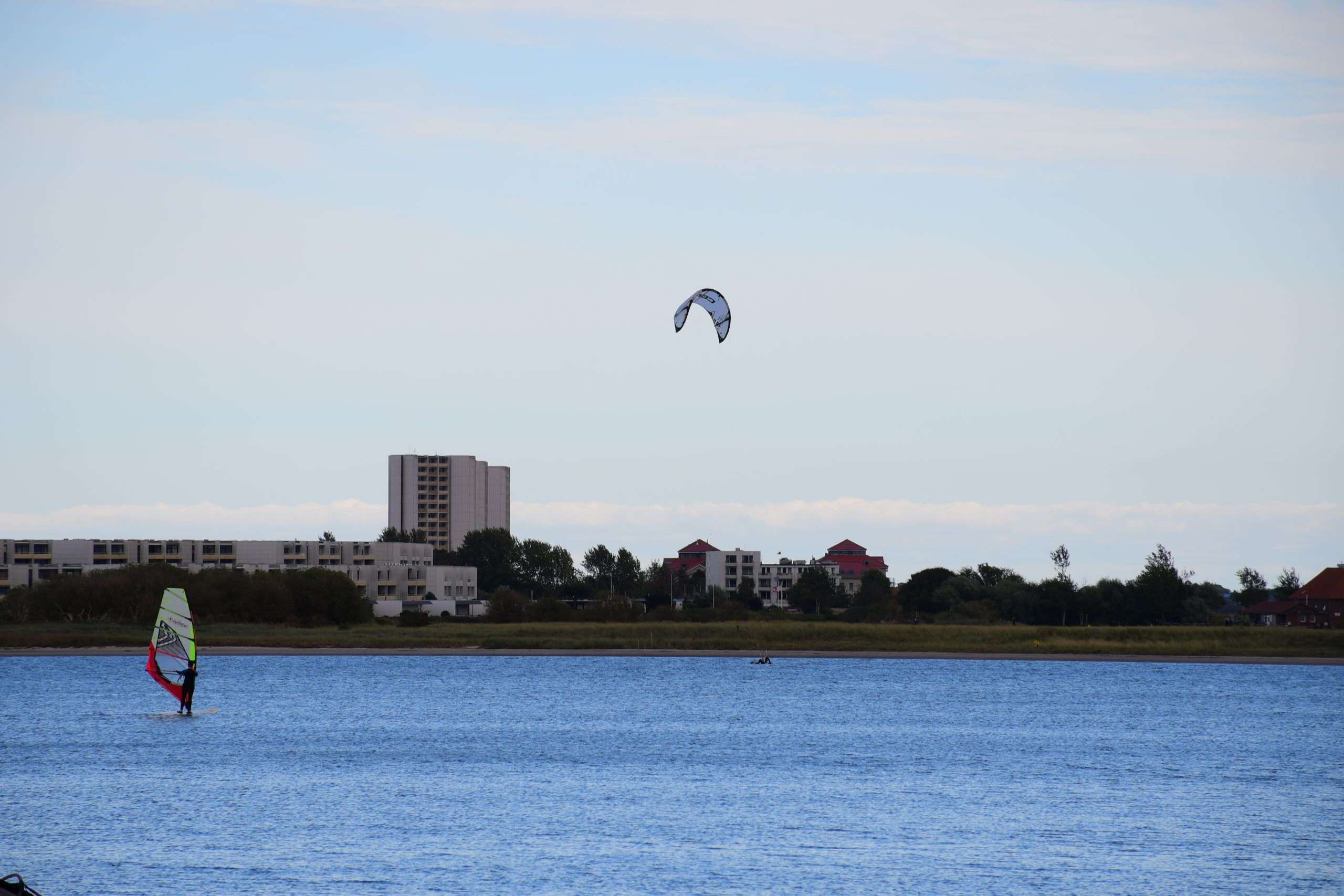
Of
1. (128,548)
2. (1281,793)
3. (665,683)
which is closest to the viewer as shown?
(1281,793)

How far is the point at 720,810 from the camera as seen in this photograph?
1325 inches

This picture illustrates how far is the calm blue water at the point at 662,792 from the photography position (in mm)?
26094

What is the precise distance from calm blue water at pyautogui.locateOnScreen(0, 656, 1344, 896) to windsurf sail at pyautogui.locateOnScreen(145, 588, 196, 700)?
1.97 metres

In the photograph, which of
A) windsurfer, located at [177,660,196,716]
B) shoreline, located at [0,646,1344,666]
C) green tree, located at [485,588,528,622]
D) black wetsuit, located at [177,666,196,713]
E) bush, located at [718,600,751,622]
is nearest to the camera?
windsurfer, located at [177,660,196,716]

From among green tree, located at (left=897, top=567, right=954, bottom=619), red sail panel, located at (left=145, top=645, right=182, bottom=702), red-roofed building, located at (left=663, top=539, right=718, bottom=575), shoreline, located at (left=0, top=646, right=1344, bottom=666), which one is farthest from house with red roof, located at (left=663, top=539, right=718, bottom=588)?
red sail panel, located at (left=145, top=645, right=182, bottom=702)

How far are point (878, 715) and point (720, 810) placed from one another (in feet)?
91.1

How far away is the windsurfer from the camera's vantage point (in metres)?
51.8

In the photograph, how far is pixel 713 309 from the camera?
139ft

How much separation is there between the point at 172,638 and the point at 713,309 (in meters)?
19.6

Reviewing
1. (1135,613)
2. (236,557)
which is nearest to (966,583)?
(1135,613)

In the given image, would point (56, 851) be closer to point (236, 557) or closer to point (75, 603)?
point (75, 603)

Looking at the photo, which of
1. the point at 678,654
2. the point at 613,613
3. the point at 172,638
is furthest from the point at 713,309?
the point at 613,613

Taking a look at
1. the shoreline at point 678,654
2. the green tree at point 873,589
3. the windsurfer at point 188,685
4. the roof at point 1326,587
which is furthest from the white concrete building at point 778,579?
the windsurfer at point 188,685

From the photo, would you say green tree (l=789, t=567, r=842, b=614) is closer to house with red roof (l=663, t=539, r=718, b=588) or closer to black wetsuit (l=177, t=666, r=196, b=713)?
house with red roof (l=663, t=539, r=718, b=588)
